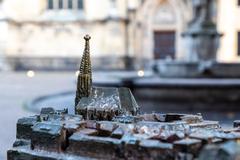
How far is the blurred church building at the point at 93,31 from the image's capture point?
3097 centimetres

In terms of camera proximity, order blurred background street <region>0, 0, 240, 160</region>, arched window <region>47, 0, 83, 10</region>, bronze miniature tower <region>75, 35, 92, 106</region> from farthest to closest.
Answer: arched window <region>47, 0, 83, 10</region> → blurred background street <region>0, 0, 240, 160</region> → bronze miniature tower <region>75, 35, 92, 106</region>

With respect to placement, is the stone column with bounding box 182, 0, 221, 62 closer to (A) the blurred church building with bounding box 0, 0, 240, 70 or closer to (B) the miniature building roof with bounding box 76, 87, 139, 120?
(B) the miniature building roof with bounding box 76, 87, 139, 120

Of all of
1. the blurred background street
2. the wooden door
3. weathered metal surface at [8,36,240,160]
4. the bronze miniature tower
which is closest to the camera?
weathered metal surface at [8,36,240,160]

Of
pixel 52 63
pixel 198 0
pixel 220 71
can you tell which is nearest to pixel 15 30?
pixel 52 63

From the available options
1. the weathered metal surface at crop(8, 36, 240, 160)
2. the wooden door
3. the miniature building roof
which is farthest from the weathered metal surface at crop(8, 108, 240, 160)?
the wooden door

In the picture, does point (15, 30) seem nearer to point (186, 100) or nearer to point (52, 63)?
point (52, 63)

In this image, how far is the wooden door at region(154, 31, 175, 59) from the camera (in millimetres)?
31672

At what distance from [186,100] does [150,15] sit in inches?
883

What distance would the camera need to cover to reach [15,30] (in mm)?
32031

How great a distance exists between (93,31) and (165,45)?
474cm

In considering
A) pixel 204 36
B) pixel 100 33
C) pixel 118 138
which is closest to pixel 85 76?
pixel 118 138

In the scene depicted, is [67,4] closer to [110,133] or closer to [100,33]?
[100,33]

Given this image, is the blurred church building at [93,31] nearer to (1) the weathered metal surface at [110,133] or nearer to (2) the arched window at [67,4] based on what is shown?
(2) the arched window at [67,4]

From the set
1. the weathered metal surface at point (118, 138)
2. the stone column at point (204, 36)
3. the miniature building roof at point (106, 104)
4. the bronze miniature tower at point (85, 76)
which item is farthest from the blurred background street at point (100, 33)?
the weathered metal surface at point (118, 138)
